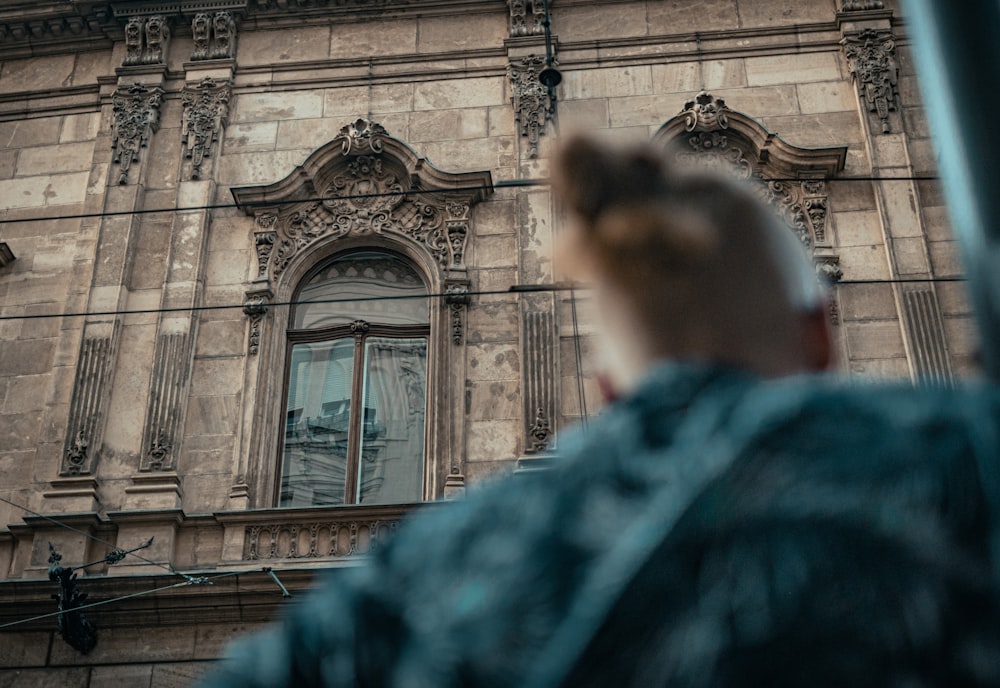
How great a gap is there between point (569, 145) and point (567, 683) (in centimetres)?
63

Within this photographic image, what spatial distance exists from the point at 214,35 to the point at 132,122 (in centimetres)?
138

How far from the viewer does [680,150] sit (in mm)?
11742

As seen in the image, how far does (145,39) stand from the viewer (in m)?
13.0

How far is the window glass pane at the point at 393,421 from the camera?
412 inches

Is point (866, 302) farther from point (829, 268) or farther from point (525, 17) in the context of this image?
point (525, 17)

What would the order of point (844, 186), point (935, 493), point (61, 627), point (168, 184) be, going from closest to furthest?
point (935, 493), point (61, 627), point (844, 186), point (168, 184)

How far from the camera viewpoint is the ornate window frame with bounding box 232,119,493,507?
10.8 meters

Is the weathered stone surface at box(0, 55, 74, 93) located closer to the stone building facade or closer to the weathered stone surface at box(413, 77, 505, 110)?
the stone building facade

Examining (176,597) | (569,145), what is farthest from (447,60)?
(569,145)

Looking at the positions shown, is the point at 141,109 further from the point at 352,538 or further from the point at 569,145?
the point at 569,145

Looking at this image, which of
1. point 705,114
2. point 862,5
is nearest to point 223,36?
point 705,114

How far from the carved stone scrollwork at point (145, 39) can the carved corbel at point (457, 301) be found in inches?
176

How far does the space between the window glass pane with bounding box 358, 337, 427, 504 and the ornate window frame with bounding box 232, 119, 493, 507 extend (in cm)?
27

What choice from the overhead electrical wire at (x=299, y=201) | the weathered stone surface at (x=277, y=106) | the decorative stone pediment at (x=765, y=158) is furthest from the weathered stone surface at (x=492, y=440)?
the weathered stone surface at (x=277, y=106)
